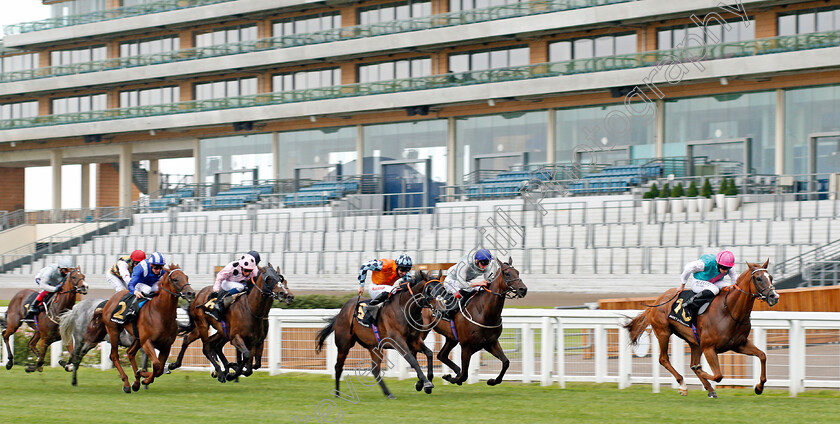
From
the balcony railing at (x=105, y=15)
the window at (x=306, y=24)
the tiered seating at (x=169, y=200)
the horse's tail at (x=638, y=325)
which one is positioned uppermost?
the balcony railing at (x=105, y=15)

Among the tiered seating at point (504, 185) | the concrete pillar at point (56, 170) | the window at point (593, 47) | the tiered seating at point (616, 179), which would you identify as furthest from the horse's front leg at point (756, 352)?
the concrete pillar at point (56, 170)

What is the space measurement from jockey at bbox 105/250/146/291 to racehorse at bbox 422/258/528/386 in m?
3.82

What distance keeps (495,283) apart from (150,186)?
40111 mm

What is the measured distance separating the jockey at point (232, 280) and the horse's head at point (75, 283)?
216 centimetres

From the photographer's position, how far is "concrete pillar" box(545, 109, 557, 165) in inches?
1428

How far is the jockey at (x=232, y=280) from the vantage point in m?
13.3

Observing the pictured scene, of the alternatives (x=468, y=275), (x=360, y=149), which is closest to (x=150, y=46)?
(x=360, y=149)

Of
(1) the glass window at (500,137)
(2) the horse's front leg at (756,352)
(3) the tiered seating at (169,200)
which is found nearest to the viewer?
(2) the horse's front leg at (756,352)

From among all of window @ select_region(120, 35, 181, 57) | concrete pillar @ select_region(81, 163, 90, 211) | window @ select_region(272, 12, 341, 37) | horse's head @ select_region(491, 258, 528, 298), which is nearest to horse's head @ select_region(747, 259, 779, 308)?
horse's head @ select_region(491, 258, 528, 298)

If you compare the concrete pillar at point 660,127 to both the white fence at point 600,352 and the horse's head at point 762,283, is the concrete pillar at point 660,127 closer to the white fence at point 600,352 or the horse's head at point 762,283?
the white fence at point 600,352

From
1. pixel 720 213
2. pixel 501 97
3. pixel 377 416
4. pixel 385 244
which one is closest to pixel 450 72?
pixel 501 97

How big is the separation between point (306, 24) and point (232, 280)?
1192 inches

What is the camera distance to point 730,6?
30625 millimetres

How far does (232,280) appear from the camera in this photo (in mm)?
13617
